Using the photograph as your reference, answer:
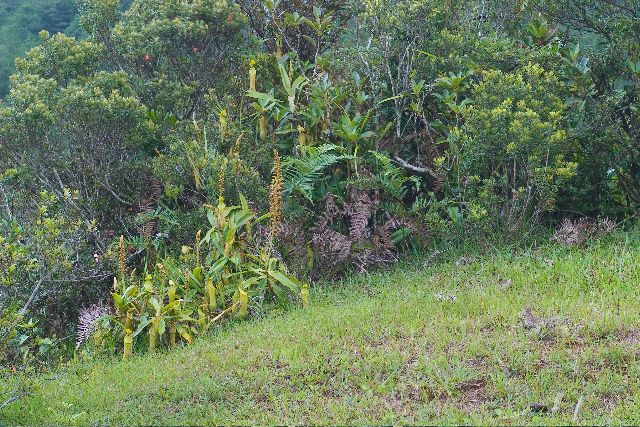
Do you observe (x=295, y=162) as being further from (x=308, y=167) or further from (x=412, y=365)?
(x=412, y=365)

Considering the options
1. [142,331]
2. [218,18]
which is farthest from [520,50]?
[142,331]

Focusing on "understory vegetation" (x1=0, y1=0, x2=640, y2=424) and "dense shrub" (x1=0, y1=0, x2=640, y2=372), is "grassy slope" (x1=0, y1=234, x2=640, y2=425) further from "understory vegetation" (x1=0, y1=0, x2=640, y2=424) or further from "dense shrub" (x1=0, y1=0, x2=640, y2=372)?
"dense shrub" (x1=0, y1=0, x2=640, y2=372)

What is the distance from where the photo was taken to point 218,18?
8.97 m

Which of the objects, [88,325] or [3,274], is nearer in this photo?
[3,274]

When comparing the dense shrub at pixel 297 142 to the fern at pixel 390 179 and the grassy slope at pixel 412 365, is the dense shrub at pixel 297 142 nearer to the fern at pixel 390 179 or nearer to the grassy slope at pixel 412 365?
the fern at pixel 390 179

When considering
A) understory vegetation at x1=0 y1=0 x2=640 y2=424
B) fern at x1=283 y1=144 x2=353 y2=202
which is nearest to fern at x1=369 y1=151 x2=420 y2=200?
understory vegetation at x1=0 y1=0 x2=640 y2=424

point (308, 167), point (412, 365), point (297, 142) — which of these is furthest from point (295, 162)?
point (412, 365)

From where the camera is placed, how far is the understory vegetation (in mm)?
6723

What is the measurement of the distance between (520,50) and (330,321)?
3300mm

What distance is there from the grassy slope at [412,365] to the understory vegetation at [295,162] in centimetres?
8

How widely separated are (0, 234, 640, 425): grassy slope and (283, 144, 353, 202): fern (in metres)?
1.48

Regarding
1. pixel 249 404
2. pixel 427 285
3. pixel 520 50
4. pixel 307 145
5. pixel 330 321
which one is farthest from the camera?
pixel 307 145

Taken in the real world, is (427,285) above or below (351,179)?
below

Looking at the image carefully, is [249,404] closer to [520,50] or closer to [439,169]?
[439,169]
